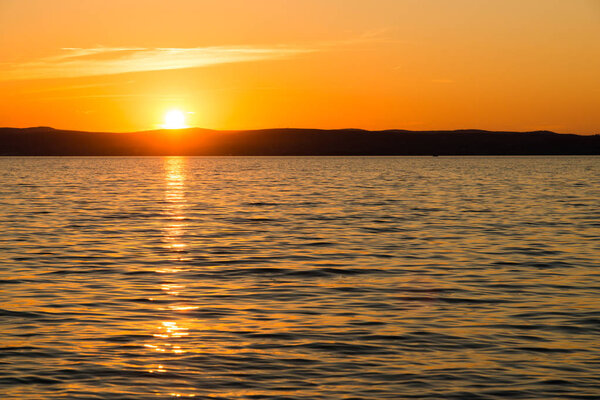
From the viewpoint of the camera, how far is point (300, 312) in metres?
16.2

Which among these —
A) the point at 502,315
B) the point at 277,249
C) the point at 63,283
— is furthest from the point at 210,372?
the point at 277,249

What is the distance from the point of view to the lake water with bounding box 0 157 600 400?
38.2 feet

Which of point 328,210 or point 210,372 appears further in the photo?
point 328,210

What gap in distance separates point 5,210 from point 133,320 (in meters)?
30.2

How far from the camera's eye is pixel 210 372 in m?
12.0

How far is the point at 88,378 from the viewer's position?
11695 mm

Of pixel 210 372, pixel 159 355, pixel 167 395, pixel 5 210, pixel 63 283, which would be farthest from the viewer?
pixel 5 210

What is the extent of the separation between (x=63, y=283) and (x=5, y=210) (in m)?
25.4

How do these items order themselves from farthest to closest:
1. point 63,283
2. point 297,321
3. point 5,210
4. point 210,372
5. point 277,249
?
point 5,210, point 277,249, point 63,283, point 297,321, point 210,372

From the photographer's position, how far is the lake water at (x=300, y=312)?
38.2 feet

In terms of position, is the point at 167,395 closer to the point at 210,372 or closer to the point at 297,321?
the point at 210,372

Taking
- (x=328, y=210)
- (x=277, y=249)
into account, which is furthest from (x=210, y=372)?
(x=328, y=210)

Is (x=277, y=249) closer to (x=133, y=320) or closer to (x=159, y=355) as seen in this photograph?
(x=133, y=320)

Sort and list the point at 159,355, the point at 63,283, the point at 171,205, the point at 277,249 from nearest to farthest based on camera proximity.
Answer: the point at 159,355, the point at 63,283, the point at 277,249, the point at 171,205
